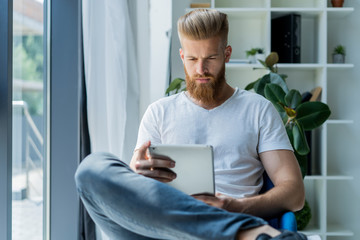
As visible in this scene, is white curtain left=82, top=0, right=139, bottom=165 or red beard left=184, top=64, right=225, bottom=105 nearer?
red beard left=184, top=64, right=225, bottom=105

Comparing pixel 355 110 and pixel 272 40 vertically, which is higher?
pixel 272 40

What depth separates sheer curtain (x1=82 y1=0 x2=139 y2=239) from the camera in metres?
1.90

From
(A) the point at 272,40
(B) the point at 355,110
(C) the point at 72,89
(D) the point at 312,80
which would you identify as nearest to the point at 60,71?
(C) the point at 72,89

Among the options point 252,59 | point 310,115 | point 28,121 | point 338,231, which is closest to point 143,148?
point 28,121

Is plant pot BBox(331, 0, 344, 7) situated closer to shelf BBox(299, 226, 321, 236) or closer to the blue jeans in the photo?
shelf BBox(299, 226, 321, 236)

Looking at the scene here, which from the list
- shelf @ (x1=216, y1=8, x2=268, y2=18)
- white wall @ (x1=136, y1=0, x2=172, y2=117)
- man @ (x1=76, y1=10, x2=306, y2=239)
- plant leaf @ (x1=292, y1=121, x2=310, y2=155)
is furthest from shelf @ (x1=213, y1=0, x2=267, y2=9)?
man @ (x1=76, y1=10, x2=306, y2=239)

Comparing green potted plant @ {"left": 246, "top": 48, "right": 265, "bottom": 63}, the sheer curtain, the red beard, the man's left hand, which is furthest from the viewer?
green potted plant @ {"left": 246, "top": 48, "right": 265, "bottom": 63}

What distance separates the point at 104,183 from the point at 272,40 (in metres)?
2.08

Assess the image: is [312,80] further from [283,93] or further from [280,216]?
[280,216]

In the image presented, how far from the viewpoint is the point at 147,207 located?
97 centimetres

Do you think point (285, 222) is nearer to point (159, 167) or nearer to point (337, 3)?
point (159, 167)

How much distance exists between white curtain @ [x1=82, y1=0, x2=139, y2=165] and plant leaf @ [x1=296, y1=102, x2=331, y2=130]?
2.82 feet

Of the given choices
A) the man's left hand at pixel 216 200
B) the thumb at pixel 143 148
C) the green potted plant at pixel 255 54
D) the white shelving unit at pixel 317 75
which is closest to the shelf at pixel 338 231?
the white shelving unit at pixel 317 75

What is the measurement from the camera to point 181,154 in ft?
3.86
